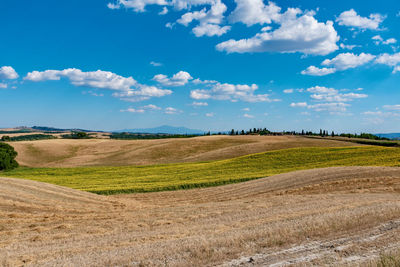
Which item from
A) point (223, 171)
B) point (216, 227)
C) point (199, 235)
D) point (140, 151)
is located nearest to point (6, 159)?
point (140, 151)

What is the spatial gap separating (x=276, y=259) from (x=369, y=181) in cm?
1961

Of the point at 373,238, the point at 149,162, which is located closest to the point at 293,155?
the point at 149,162

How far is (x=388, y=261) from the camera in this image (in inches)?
297

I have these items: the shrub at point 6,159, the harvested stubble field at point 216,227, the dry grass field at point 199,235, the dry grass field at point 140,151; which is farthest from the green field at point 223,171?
the shrub at point 6,159

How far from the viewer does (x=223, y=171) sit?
44438mm

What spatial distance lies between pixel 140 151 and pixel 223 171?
41063 mm

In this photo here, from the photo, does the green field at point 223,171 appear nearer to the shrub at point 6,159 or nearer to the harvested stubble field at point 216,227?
the harvested stubble field at point 216,227

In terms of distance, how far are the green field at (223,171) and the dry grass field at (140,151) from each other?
15.6 metres

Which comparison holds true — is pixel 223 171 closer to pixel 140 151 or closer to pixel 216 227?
pixel 216 227

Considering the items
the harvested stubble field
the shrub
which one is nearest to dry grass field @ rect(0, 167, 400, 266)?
the harvested stubble field

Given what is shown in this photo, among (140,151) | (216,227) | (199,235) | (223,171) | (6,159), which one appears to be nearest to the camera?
(199,235)

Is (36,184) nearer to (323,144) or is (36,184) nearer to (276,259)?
(276,259)

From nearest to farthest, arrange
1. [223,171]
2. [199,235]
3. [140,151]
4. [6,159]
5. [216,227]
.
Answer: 1. [199,235]
2. [216,227]
3. [223,171]
4. [6,159]
5. [140,151]

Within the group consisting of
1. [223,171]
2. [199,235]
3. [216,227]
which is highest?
[199,235]
